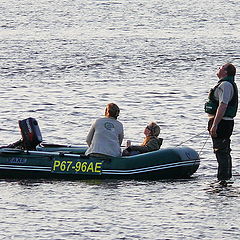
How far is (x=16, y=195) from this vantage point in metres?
13.2

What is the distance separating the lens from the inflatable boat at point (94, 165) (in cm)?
1401

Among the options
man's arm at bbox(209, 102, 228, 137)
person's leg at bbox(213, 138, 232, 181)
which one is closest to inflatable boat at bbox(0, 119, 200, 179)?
person's leg at bbox(213, 138, 232, 181)

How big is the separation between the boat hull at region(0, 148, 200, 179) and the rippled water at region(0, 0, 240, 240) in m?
0.17

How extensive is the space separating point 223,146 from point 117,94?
529 inches

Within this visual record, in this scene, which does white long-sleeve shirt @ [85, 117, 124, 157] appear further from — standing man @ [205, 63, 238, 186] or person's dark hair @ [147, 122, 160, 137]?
standing man @ [205, 63, 238, 186]

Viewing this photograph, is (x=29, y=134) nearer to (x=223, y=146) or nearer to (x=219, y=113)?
(x=223, y=146)

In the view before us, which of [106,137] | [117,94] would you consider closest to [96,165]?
[106,137]

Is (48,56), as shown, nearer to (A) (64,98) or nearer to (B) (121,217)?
(A) (64,98)

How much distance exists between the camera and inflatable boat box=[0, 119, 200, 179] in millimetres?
14008

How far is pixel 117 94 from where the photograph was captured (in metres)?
27.0

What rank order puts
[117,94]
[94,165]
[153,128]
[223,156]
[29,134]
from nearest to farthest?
[223,156]
[94,165]
[153,128]
[29,134]
[117,94]

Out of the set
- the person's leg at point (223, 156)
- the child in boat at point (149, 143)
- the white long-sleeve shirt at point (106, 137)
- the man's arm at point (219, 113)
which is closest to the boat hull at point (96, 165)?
the white long-sleeve shirt at point (106, 137)

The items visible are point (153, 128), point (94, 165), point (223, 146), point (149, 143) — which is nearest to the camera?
point (223, 146)

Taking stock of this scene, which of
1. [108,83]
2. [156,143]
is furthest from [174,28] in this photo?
[156,143]
